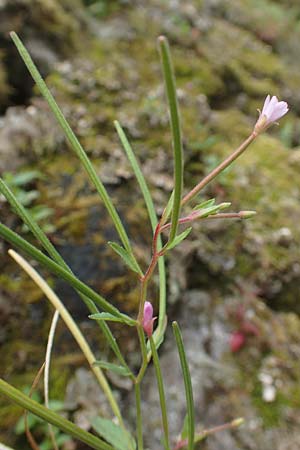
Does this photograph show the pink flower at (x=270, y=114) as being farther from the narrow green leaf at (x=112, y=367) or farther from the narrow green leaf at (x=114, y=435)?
the narrow green leaf at (x=114, y=435)

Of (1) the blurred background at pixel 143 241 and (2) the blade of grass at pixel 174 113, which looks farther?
(1) the blurred background at pixel 143 241

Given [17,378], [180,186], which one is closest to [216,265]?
[17,378]

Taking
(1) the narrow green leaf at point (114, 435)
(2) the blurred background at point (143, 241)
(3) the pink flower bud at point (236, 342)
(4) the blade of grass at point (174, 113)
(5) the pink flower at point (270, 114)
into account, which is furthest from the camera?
(3) the pink flower bud at point (236, 342)

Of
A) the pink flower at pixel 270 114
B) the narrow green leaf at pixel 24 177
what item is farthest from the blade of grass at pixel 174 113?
the narrow green leaf at pixel 24 177

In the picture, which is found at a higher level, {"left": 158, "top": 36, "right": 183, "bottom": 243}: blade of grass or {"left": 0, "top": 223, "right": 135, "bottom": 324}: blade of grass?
{"left": 158, "top": 36, "right": 183, "bottom": 243}: blade of grass

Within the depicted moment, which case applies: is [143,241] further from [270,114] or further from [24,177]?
[270,114]

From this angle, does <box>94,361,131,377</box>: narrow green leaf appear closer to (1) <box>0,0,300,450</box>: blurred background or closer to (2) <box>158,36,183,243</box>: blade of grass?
(2) <box>158,36,183,243</box>: blade of grass

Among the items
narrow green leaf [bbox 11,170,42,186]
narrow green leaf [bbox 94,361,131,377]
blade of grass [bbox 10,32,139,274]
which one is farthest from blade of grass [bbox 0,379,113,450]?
narrow green leaf [bbox 11,170,42,186]
